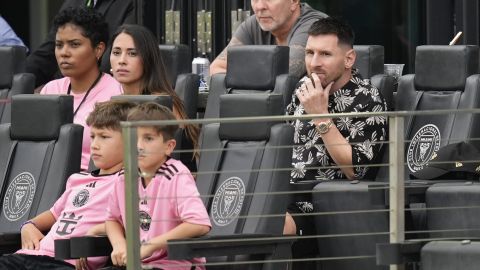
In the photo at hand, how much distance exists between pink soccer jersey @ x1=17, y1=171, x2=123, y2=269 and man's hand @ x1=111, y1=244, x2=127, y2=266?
0.45 meters

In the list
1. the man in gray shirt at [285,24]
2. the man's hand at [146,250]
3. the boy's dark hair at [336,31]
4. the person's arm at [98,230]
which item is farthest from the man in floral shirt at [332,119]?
the man's hand at [146,250]

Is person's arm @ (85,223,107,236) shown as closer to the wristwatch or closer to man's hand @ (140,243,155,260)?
man's hand @ (140,243,155,260)

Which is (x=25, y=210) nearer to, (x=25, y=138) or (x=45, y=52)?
(x=25, y=138)

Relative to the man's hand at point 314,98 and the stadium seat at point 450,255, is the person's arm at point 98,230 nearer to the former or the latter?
the man's hand at point 314,98

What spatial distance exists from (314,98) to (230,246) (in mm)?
1557

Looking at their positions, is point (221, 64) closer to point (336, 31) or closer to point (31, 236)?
point (336, 31)

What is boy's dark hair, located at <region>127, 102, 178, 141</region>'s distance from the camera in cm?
766

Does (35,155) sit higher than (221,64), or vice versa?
(221,64)

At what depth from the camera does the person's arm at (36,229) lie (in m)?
8.13

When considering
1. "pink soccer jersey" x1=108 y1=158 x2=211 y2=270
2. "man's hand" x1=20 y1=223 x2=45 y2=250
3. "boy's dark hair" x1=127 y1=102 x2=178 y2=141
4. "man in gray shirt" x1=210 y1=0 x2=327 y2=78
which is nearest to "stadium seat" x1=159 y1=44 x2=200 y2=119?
"man in gray shirt" x1=210 y1=0 x2=327 y2=78

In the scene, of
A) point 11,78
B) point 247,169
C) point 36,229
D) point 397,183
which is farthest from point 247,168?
Answer: point 11,78

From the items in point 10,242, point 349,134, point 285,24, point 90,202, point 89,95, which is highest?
point 285,24

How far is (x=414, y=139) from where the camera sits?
9.02 metres

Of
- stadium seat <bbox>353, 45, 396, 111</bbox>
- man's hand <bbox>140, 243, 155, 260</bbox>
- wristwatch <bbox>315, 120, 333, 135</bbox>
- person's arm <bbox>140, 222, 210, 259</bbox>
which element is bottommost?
man's hand <bbox>140, 243, 155, 260</bbox>
